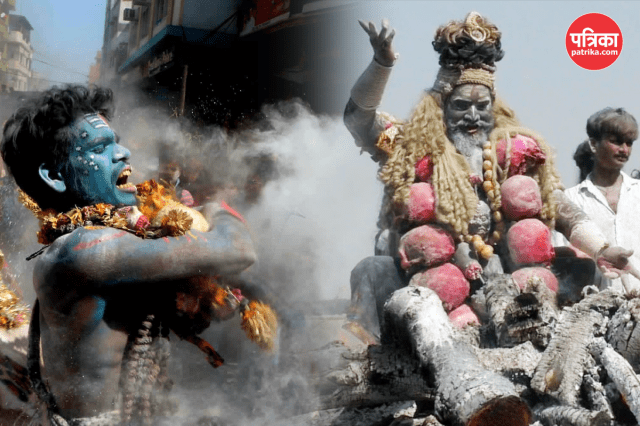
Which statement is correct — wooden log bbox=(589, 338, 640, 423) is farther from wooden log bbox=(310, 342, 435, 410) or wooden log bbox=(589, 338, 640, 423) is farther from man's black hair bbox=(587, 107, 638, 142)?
man's black hair bbox=(587, 107, 638, 142)

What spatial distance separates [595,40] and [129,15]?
3.05m

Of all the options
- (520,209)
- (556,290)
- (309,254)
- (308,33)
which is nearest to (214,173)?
(309,254)

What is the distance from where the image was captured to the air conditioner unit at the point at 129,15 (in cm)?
326

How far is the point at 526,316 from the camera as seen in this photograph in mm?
2854

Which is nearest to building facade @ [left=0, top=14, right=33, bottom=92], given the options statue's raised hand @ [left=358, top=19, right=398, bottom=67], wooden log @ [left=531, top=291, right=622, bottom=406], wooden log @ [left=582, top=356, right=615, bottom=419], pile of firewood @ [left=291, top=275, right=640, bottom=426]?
statue's raised hand @ [left=358, top=19, right=398, bottom=67]

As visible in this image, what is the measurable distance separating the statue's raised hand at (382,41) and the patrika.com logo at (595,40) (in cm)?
174

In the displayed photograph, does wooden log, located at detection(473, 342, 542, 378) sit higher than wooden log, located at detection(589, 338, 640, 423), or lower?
lower

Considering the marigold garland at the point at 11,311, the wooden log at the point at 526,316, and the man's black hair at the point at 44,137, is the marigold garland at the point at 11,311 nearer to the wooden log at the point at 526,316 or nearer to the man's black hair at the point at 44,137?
the man's black hair at the point at 44,137

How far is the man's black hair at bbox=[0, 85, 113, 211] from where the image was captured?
1852mm

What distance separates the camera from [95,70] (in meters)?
3.02

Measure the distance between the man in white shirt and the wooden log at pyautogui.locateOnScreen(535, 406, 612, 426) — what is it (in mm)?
1955

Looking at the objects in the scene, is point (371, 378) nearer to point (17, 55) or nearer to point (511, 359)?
point (511, 359)

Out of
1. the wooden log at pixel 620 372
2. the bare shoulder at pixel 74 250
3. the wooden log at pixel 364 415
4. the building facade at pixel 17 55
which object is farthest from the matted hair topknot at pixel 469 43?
the bare shoulder at pixel 74 250

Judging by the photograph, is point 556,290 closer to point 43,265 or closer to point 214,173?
point 214,173
